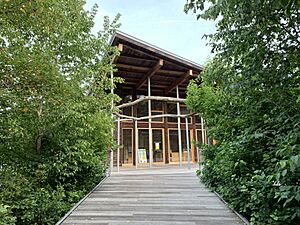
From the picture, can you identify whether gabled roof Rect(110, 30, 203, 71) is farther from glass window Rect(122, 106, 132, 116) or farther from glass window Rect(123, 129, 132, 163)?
glass window Rect(123, 129, 132, 163)

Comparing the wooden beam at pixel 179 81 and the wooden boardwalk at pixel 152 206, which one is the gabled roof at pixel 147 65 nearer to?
the wooden beam at pixel 179 81

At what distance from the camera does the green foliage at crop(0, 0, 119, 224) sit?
10.8 feet

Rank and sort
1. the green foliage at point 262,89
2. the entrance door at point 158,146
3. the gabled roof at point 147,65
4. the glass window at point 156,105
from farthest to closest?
1. the glass window at point 156,105
2. the entrance door at point 158,146
3. the gabled roof at point 147,65
4. the green foliage at point 262,89

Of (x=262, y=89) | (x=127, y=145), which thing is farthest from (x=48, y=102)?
(x=127, y=145)

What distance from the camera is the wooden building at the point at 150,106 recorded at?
959 centimetres

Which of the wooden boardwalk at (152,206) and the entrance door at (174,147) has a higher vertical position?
the entrance door at (174,147)

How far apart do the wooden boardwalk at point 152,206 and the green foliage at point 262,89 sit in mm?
562

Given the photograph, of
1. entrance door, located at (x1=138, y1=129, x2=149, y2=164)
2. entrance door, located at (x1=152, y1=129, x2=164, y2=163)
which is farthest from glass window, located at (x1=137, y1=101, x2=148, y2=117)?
entrance door, located at (x1=152, y1=129, x2=164, y2=163)

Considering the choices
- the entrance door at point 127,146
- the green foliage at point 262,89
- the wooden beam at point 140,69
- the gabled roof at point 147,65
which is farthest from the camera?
the entrance door at point 127,146

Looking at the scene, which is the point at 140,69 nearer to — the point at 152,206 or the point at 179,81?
the point at 179,81

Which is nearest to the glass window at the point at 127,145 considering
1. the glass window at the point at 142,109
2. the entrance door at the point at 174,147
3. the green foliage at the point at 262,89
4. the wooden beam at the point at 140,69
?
the glass window at the point at 142,109

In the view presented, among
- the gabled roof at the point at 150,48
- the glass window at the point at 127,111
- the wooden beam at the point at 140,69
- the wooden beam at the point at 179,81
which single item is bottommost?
the glass window at the point at 127,111

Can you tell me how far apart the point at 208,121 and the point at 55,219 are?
350 cm

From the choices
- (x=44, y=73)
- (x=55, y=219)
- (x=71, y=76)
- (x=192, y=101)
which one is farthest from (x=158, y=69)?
(x=55, y=219)
